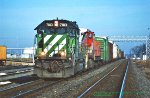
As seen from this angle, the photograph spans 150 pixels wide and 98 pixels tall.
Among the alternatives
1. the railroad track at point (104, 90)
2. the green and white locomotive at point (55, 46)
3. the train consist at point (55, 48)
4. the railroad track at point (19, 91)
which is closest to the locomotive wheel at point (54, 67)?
the train consist at point (55, 48)

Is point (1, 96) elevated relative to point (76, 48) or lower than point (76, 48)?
lower

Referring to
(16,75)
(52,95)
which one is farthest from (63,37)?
(52,95)

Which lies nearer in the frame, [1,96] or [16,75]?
[1,96]

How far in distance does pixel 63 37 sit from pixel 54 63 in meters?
1.76

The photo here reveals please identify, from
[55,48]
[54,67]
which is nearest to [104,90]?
[54,67]

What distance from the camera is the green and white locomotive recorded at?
18125 millimetres

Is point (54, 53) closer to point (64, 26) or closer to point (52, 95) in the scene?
point (64, 26)

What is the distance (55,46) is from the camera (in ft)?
62.3

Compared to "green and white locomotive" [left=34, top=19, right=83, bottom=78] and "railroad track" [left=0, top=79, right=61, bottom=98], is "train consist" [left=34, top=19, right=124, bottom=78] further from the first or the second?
"railroad track" [left=0, top=79, right=61, bottom=98]

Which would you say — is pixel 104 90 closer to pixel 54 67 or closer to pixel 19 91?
pixel 19 91

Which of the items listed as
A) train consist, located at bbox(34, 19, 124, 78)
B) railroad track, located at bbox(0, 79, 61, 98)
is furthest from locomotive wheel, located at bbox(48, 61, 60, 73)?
railroad track, located at bbox(0, 79, 61, 98)

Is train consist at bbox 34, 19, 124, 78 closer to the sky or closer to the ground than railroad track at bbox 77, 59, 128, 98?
closer to the sky

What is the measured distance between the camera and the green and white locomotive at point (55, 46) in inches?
714

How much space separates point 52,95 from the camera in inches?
481
